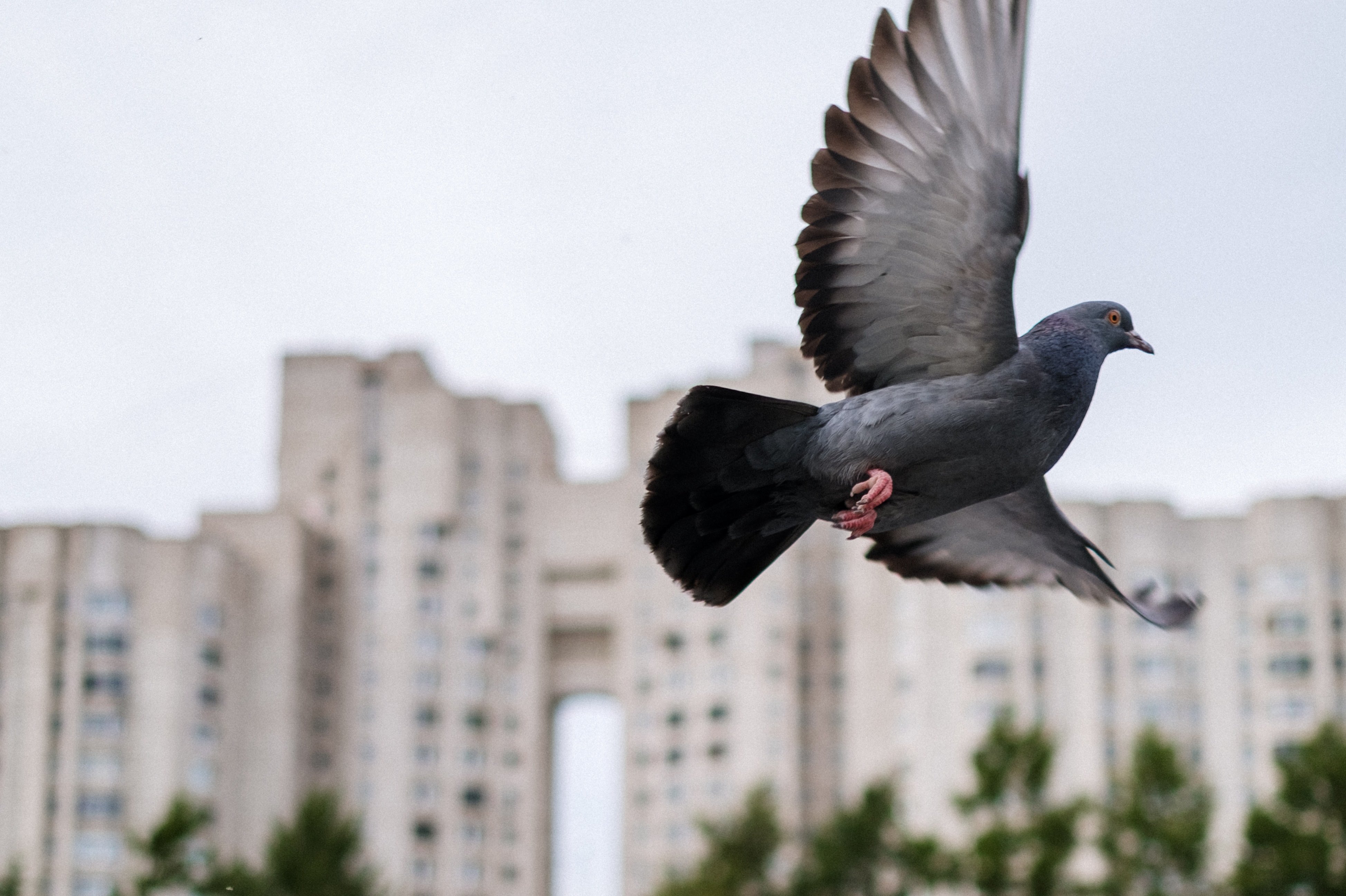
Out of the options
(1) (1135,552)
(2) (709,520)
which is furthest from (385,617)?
(2) (709,520)

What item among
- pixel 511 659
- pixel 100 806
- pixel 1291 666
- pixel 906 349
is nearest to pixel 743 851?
pixel 100 806

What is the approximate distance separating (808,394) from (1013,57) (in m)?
78.0

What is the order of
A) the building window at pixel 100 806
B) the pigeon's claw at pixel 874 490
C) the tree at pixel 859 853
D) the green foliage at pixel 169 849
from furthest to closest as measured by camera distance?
the building window at pixel 100 806 < the tree at pixel 859 853 < the green foliage at pixel 169 849 < the pigeon's claw at pixel 874 490

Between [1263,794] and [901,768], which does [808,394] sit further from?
[1263,794]

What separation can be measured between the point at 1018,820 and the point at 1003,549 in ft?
159

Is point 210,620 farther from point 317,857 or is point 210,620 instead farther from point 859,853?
point 859,853

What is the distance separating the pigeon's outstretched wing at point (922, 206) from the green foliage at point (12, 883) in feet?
156

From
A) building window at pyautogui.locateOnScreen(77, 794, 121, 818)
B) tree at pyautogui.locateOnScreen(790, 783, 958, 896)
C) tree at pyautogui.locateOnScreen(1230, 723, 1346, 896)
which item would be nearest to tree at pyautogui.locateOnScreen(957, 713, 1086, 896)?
tree at pyautogui.locateOnScreen(790, 783, 958, 896)

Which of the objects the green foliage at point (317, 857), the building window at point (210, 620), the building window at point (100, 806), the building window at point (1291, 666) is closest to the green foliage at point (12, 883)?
the green foliage at point (317, 857)

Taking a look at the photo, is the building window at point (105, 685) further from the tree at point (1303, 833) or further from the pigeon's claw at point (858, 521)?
the pigeon's claw at point (858, 521)

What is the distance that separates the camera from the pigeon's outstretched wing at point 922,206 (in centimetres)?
660

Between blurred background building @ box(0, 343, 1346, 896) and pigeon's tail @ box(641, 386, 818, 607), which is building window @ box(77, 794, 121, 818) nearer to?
blurred background building @ box(0, 343, 1346, 896)

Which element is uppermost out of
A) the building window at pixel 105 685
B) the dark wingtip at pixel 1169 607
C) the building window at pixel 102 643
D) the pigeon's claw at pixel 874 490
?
the building window at pixel 102 643

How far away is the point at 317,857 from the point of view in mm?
49625
